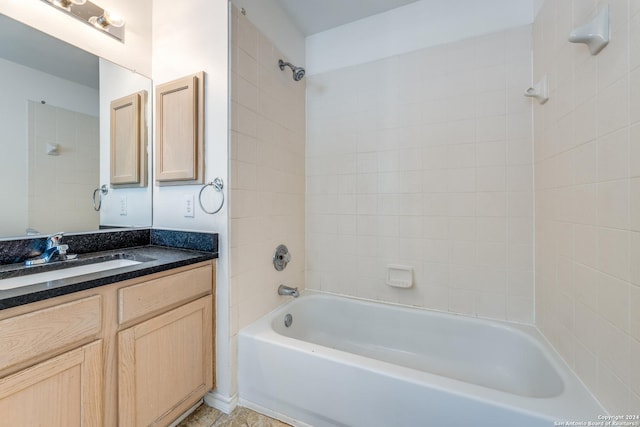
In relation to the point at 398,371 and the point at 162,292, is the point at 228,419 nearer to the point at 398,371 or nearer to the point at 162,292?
the point at 162,292

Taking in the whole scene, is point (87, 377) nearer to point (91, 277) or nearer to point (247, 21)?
point (91, 277)

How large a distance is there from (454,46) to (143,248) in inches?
94.2

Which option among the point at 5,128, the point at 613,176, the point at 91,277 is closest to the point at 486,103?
the point at 613,176

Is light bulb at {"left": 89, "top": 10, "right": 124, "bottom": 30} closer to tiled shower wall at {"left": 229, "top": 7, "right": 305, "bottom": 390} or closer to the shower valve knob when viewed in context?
tiled shower wall at {"left": 229, "top": 7, "right": 305, "bottom": 390}

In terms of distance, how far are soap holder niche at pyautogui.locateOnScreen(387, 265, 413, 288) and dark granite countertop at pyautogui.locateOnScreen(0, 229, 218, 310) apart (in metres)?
1.21

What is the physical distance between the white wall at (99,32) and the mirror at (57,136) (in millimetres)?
38

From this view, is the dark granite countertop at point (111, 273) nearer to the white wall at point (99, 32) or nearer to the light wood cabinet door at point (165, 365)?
the light wood cabinet door at point (165, 365)

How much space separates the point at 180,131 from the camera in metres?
1.52

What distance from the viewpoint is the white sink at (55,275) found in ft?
3.19

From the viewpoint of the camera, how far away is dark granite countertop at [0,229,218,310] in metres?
0.82

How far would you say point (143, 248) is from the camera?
1.58 meters

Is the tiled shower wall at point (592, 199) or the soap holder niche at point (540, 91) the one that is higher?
the soap holder niche at point (540, 91)

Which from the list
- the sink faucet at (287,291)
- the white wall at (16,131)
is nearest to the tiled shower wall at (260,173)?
the sink faucet at (287,291)

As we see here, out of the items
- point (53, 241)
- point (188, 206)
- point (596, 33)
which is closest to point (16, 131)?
point (53, 241)
